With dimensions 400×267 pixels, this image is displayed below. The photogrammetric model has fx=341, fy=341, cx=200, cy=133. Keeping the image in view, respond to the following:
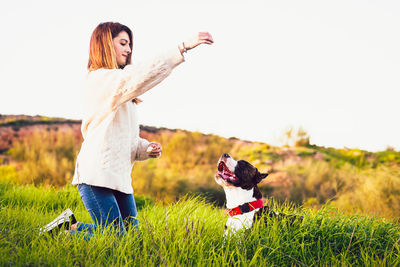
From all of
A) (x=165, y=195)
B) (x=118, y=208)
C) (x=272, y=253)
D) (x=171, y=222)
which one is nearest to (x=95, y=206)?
(x=118, y=208)

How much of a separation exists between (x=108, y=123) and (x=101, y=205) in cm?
63

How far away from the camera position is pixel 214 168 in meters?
10.5

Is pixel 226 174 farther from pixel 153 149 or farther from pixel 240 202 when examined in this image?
pixel 153 149

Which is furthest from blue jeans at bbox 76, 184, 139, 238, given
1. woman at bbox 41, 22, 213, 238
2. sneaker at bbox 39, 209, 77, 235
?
sneaker at bbox 39, 209, 77, 235

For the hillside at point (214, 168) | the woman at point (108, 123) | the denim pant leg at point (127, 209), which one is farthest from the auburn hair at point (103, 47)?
the hillside at point (214, 168)

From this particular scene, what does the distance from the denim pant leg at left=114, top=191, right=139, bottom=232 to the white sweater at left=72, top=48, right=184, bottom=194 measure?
12 cm

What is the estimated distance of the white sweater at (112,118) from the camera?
2352 millimetres

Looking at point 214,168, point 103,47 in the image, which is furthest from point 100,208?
point 214,168

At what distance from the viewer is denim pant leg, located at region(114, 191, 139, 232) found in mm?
2879

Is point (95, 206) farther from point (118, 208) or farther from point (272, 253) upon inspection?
point (272, 253)

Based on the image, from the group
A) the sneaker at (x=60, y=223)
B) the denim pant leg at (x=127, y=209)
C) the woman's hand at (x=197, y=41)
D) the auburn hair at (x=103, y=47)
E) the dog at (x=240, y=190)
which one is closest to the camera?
the woman's hand at (x=197, y=41)

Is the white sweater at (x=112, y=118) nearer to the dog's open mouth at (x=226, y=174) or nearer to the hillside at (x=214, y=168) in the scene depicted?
the dog's open mouth at (x=226, y=174)

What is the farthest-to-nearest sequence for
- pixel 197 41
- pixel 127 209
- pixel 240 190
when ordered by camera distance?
pixel 127 209, pixel 240 190, pixel 197 41

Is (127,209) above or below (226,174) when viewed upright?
below
